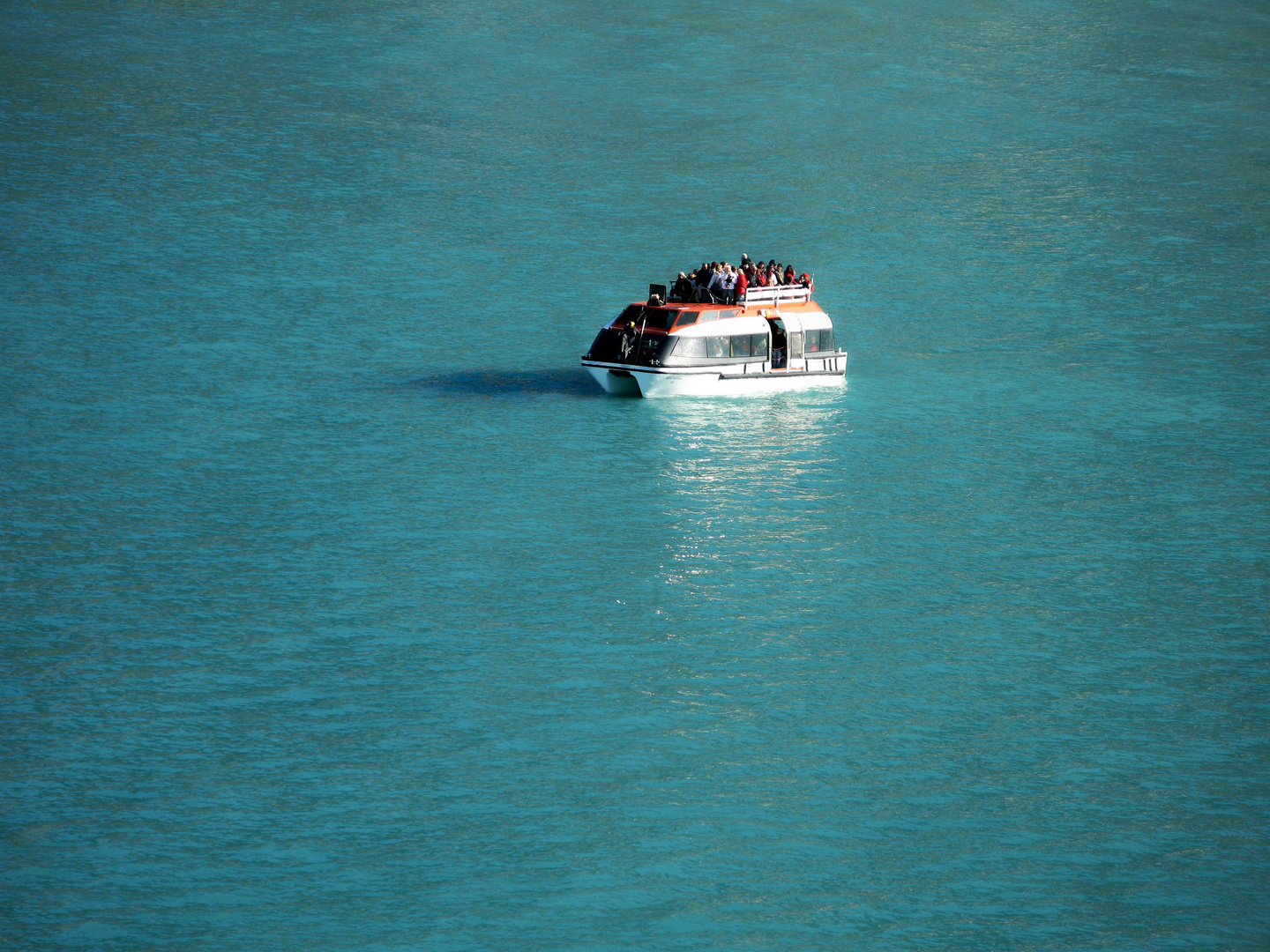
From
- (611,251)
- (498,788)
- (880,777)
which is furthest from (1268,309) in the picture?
(498,788)

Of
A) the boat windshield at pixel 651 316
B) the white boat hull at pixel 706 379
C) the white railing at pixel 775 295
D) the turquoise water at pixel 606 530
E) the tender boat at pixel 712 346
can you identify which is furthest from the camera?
the white railing at pixel 775 295

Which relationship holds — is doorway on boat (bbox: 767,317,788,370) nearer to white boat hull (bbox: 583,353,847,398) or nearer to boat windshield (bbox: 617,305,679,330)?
white boat hull (bbox: 583,353,847,398)

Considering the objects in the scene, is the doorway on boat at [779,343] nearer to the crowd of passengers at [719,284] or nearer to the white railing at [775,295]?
the white railing at [775,295]

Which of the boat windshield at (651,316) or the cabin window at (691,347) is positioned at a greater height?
the boat windshield at (651,316)

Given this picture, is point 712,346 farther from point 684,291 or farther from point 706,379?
point 684,291

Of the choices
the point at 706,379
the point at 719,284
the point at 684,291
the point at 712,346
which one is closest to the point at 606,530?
the point at 706,379

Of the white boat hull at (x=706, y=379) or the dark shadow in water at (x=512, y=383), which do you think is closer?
the white boat hull at (x=706, y=379)

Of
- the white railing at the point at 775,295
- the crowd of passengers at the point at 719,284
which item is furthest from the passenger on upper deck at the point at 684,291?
the white railing at the point at 775,295
